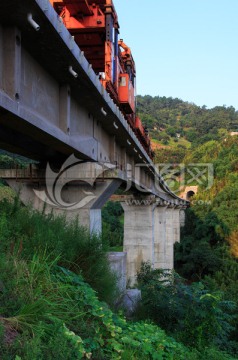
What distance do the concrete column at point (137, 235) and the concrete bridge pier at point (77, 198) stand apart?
1331 centimetres

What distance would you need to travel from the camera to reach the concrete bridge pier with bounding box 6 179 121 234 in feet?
31.6

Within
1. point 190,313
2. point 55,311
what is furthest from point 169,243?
point 55,311

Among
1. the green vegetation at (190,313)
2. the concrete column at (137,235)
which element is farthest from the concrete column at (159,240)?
the green vegetation at (190,313)

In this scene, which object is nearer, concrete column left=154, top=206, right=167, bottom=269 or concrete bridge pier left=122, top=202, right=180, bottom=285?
concrete bridge pier left=122, top=202, right=180, bottom=285

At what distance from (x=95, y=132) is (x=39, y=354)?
7.29 metres

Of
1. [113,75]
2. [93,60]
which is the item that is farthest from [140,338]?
[93,60]

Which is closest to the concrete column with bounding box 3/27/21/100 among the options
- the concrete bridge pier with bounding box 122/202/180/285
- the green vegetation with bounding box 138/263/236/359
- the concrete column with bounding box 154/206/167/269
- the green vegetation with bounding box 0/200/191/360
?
the green vegetation with bounding box 0/200/191/360

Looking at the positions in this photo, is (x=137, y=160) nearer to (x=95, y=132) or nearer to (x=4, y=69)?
(x=95, y=132)

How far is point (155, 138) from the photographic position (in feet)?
459

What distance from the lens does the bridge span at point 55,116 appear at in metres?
5.05

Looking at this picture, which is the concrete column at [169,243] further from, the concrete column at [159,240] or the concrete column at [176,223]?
the concrete column at [176,223]

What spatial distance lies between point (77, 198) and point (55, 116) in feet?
10.5

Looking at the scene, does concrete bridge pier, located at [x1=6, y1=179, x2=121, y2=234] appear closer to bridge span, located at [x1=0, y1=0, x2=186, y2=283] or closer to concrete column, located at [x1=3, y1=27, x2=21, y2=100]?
bridge span, located at [x1=0, y1=0, x2=186, y2=283]

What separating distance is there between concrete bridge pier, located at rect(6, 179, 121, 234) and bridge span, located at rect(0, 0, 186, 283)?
26 millimetres
